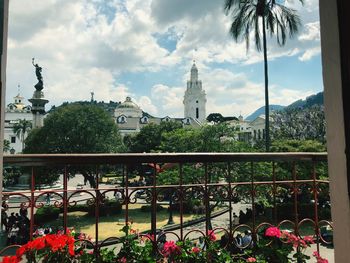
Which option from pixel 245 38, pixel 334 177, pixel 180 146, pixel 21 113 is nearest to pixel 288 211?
pixel 180 146

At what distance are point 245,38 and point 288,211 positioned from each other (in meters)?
7.08

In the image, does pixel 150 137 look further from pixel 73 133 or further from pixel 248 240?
pixel 248 240

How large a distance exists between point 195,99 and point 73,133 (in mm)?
56399

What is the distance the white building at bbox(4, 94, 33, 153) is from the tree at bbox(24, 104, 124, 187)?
79.9ft

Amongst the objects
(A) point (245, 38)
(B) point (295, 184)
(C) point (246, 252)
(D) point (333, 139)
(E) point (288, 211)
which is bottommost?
(E) point (288, 211)

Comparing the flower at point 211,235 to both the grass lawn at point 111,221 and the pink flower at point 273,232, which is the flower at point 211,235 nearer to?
the pink flower at point 273,232

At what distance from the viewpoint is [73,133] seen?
19.0 m

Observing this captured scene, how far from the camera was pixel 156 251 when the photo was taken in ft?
6.51

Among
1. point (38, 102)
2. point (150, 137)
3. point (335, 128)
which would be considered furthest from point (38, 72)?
point (335, 128)

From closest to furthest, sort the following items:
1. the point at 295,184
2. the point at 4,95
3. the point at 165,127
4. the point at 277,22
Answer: the point at 4,95, the point at 295,184, the point at 277,22, the point at 165,127

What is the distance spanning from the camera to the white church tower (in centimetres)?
7212

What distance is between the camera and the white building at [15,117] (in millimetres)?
51906

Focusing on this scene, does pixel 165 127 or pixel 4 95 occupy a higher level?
pixel 165 127

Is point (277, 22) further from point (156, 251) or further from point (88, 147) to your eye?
point (88, 147)
